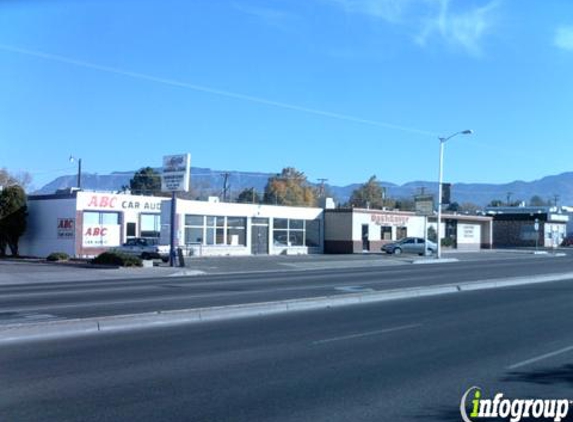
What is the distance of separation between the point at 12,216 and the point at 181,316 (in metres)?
33.6

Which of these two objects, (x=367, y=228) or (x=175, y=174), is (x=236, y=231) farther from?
(x=175, y=174)

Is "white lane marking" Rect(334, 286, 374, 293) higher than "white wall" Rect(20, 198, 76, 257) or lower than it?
lower

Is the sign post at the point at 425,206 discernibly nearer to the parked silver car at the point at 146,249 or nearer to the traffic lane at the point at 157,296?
the parked silver car at the point at 146,249

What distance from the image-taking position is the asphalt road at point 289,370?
7.62m

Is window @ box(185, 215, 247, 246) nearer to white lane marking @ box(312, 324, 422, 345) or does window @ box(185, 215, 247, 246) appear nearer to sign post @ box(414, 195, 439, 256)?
sign post @ box(414, 195, 439, 256)

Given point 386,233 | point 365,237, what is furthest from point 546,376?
point 386,233

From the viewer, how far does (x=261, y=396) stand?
8203mm

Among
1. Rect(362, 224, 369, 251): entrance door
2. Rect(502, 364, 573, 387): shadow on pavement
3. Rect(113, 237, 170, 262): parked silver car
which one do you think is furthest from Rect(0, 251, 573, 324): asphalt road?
Rect(362, 224, 369, 251): entrance door

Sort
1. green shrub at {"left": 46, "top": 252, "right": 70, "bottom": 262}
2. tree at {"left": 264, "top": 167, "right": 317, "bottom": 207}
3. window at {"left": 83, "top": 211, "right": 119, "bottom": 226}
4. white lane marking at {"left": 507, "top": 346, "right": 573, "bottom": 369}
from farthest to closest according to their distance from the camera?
tree at {"left": 264, "top": 167, "right": 317, "bottom": 207} → window at {"left": 83, "top": 211, "right": 119, "bottom": 226} → green shrub at {"left": 46, "top": 252, "right": 70, "bottom": 262} → white lane marking at {"left": 507, "top": 346, "right": 573, "bottom": 369}

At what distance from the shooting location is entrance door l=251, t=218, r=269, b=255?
2224 inches

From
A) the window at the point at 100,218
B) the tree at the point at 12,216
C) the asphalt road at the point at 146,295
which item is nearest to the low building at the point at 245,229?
the window at the point at 100,218

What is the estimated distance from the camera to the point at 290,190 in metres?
121

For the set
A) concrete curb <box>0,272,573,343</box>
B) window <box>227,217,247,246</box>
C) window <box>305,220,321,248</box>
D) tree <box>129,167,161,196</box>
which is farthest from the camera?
tree <box>129,167,161,196</box>

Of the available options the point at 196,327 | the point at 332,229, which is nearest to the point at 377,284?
the point at 196,327
